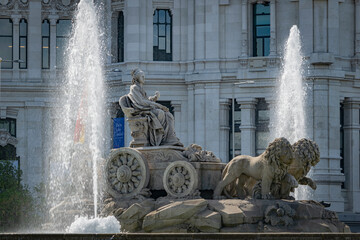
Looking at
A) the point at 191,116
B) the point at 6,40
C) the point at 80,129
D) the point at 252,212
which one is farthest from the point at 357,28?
the point at 252,212

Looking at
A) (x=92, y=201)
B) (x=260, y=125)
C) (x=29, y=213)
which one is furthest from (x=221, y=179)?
(x=260, y=125)

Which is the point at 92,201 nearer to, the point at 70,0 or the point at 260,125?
the point at 260,125

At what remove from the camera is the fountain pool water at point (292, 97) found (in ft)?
211

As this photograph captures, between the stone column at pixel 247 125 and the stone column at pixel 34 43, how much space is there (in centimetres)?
1401

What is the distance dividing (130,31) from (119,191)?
125 ft

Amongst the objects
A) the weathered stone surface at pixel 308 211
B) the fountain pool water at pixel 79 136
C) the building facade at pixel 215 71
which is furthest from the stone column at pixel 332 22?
the weathered stone surface at pixel 308 211

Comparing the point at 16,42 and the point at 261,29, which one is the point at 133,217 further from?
the point at 16,42

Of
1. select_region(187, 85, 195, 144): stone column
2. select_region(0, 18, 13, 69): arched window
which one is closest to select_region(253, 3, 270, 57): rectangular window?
select_region(187, 85, 195, 144): stone column

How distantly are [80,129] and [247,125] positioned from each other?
11956mm

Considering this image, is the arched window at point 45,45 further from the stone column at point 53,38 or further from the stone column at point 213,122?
the stone column at point 213,122

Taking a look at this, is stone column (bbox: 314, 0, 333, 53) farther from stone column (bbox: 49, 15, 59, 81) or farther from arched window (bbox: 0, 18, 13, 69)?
arched window (bbox: 0, 18, 13, 69)

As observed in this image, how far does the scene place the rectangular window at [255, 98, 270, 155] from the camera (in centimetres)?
7056

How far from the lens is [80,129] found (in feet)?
207

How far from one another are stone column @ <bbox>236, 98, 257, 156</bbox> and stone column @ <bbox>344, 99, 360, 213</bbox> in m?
5.68
